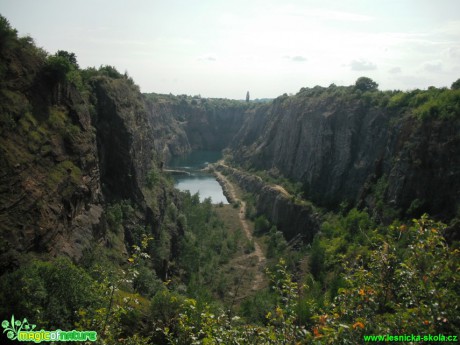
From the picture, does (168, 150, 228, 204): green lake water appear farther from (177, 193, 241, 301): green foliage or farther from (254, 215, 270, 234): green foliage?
(254, 215, 270, 234): green foliage

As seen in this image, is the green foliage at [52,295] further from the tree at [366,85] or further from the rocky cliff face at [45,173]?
the tree at [366,85]

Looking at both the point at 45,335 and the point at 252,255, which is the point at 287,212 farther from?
the point at 45,335

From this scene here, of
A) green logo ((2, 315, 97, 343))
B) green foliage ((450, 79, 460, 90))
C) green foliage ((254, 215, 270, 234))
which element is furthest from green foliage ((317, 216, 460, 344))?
green foliage ((254, 215, 270, 234))

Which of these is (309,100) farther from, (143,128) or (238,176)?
(143,128)

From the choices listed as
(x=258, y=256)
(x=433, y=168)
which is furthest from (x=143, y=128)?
(x=433, y=168)

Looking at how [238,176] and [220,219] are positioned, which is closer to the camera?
[220,219]

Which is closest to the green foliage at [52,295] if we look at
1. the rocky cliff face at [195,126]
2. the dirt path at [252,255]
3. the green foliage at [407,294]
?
the green foliage at [407,294]

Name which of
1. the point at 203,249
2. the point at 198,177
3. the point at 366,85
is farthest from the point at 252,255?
the point at 198,177

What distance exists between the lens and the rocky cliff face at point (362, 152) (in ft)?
132

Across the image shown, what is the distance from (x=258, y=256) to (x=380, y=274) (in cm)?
4992

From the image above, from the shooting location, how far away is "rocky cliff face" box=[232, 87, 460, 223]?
40156 mm

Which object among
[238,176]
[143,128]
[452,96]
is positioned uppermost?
[452,96]

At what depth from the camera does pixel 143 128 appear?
5353 centimetres

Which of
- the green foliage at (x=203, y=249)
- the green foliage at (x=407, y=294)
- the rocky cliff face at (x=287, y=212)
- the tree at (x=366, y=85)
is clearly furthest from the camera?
the tree at (x=366, y=85)
